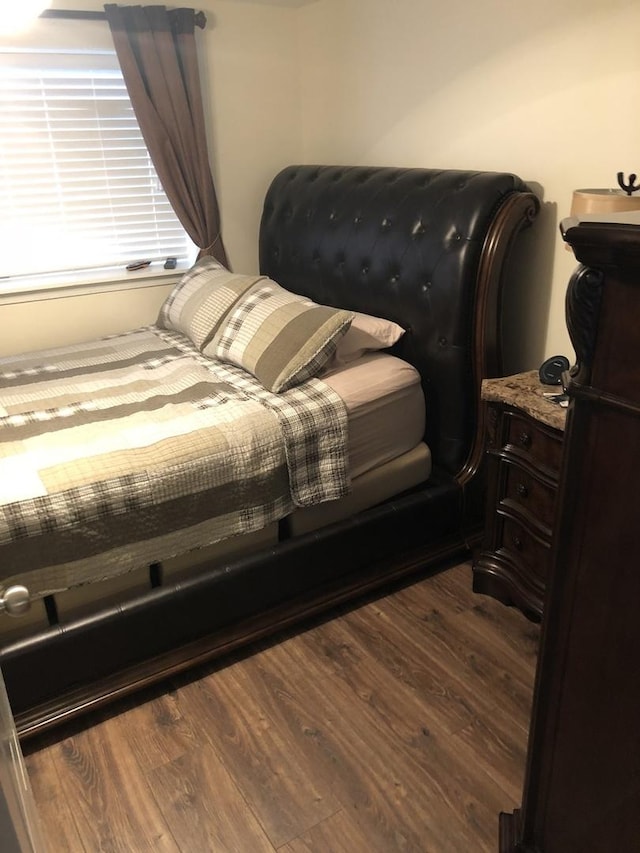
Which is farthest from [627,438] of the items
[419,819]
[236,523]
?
[236,523]

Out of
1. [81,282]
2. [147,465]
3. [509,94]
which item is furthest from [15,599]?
[81,282]

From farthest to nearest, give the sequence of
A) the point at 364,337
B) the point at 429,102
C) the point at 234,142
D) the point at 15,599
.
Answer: the point at 234,142
the point at 429,102
the point at 364,337
the point at 15,599

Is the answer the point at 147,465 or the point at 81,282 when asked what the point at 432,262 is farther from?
the point at 81,282

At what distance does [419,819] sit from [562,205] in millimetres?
1899

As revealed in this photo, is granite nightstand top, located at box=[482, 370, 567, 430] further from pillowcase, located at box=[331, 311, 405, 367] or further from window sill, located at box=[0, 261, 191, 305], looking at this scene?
window sill, located at box=[0, 261, 191, 305]

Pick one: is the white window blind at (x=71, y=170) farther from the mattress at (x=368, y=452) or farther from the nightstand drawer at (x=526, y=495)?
the nightstand drawer at (x=526, y=495)

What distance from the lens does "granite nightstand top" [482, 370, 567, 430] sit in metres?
1.91

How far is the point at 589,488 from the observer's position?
1112 mm

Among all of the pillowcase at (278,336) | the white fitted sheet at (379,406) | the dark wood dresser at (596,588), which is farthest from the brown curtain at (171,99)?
the dark wood dresser at (596,588)

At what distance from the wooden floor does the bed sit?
12 cm

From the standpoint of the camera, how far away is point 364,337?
2525 mm

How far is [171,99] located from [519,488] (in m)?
2.36

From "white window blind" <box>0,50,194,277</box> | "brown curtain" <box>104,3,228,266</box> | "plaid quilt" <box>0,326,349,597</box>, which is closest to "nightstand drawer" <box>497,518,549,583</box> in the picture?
"plaid quilt" <box>0,326,349,597</box>

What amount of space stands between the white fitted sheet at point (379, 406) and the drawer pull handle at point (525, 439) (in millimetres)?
484
